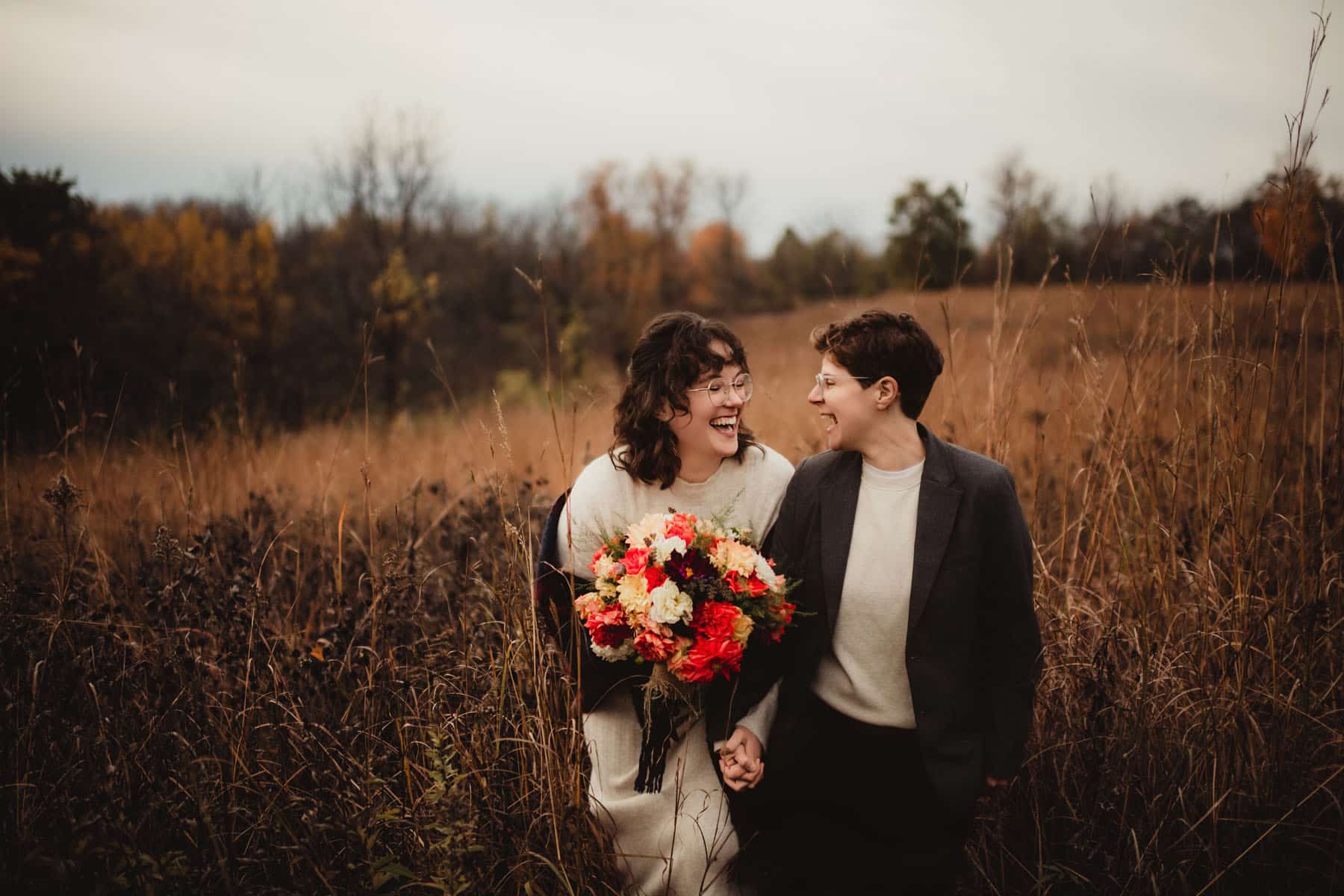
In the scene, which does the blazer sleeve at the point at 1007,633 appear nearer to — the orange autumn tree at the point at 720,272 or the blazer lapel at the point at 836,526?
the blazer lapel at the point at 836,526

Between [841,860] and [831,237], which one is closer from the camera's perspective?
[841,860]

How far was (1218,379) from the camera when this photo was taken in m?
2.79

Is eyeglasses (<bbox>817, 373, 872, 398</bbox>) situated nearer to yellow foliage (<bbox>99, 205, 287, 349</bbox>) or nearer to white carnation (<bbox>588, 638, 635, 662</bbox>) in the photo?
white carnation (<bbox>588, 638, 635, 662</bbox>)

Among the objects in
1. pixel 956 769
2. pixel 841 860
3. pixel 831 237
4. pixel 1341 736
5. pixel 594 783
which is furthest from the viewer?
pixel 831 237

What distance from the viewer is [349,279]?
56.6ft

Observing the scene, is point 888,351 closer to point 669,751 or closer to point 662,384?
point 662,384

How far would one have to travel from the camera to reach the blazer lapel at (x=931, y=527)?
2.09 metres

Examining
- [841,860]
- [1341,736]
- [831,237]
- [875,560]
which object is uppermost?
[831,237]

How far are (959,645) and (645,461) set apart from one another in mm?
1247

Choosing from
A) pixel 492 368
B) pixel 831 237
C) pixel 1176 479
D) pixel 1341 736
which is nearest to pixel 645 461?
pixel 1176 479

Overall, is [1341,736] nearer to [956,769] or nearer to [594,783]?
[956,769]

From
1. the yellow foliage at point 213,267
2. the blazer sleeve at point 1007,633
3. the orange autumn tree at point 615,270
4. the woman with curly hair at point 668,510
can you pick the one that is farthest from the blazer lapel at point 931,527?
the orange autumn tree at point 615,270

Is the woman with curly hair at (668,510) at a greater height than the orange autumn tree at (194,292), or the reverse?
the orange autumn tree at (194,292)

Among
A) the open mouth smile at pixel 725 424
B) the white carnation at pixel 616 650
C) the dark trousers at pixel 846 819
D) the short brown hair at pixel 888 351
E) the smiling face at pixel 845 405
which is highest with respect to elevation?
the short brown hair at pixel 888 351
